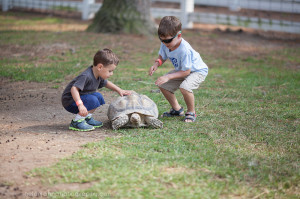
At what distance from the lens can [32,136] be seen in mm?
4281

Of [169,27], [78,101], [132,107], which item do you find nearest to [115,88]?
[132,107]

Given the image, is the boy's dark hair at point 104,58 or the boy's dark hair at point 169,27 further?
the boy's dark hair at point 169,27

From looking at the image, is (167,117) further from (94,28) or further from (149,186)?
(94,28)

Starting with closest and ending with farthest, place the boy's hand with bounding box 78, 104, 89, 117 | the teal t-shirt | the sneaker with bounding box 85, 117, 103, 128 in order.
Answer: the boy's hand with bounding box 78, 104, 89, 117 < the sneaker with bounding box 85, 117, 103, 128 < the teal t-shirt

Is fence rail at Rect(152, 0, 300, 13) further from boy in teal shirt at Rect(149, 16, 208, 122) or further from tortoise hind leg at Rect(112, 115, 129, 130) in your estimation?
tortoise hind leg at Rect(112, 115, 129, 130)

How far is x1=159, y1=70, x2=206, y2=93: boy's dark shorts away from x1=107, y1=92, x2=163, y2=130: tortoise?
1.64ft

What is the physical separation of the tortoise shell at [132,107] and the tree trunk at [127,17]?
744cm

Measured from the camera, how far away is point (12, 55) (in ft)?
31.1

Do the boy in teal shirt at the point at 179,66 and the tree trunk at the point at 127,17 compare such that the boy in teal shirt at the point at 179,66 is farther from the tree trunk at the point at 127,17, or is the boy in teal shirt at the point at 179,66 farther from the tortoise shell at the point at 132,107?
the tree trunk at the point at 127,17

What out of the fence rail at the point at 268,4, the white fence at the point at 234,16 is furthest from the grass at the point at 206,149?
the fence rail at the point at 268,4

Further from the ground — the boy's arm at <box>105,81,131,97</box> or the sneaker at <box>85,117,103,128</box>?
the boy's arm at <box>105,81,131,97</box>

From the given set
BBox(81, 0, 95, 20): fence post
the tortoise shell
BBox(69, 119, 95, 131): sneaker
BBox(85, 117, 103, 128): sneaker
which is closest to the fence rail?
BBox(81, 0, 95, 20): fence post

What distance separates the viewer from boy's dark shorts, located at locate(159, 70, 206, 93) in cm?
500

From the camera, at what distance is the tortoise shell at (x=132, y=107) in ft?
15.2
